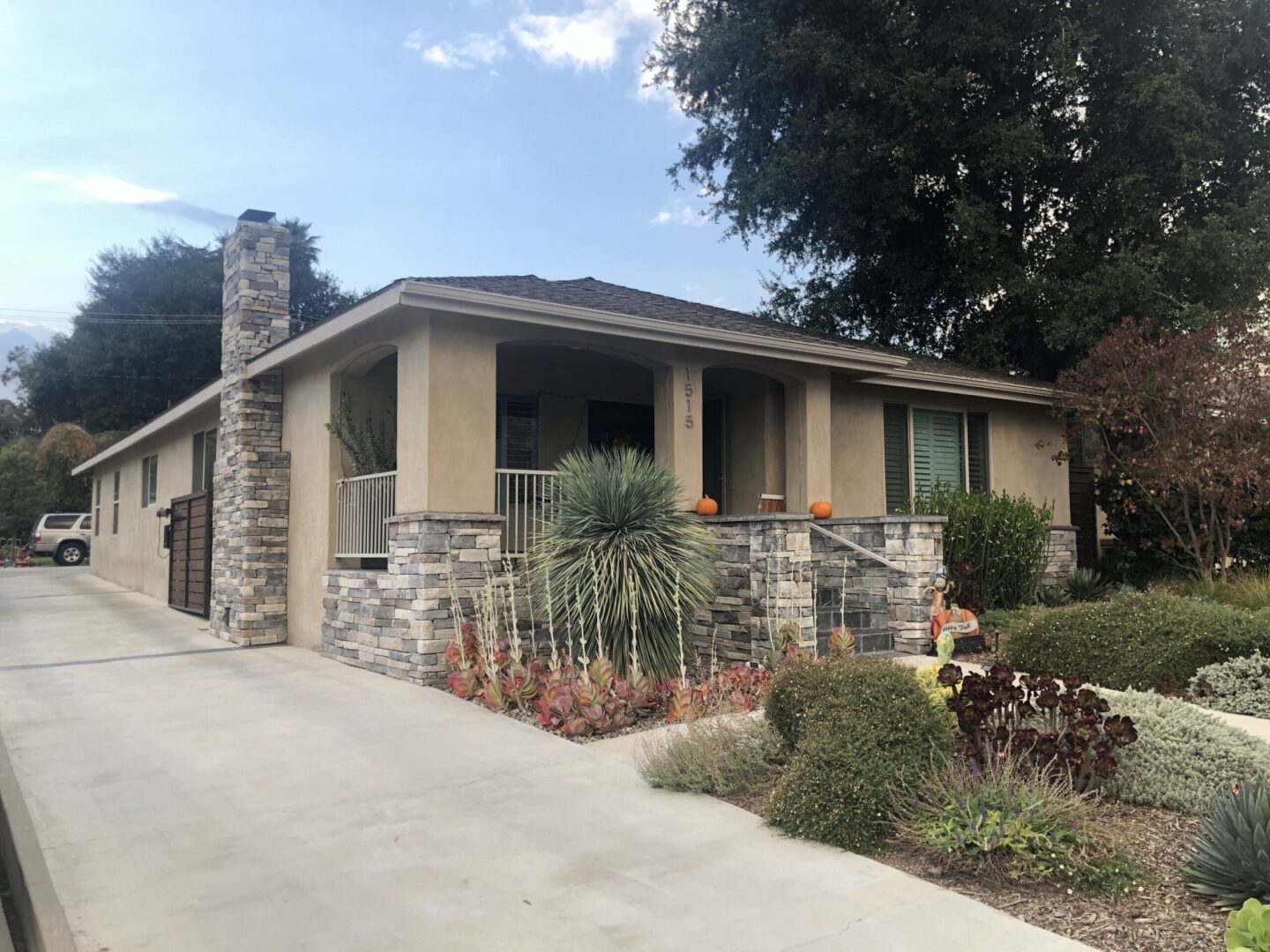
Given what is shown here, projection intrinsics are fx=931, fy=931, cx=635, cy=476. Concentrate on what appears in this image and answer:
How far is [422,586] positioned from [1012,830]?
562cm

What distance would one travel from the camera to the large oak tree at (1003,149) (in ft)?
51.6

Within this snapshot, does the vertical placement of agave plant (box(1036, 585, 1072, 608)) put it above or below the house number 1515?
below

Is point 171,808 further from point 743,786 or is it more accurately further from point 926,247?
point 926,247

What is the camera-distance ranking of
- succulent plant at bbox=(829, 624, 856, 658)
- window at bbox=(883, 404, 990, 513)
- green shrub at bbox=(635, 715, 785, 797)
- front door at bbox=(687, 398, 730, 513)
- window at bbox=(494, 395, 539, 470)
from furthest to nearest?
window at bbox=(883, 404, 990, 513) < front door at bbox=(687, 398, 730, 513) < window at bbox=(494, 395, 539, 470) < succulent plant at bbox=(829, 624, 856, 658) < green shrub at bbox=(635, 715, 785, 797)

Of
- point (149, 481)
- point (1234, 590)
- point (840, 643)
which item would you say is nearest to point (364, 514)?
point (840, 643)

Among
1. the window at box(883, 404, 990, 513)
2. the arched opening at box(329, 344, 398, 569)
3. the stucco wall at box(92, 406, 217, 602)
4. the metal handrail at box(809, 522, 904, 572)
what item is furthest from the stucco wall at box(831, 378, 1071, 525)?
the stucco wall at box(92, 406, 217, 602)

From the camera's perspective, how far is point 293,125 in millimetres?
13523

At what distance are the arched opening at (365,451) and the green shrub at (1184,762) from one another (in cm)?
698

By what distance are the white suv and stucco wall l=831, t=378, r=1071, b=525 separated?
2602 cm

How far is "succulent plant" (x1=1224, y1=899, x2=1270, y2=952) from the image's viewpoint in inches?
103

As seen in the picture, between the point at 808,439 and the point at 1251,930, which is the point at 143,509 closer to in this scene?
the point at 808,439

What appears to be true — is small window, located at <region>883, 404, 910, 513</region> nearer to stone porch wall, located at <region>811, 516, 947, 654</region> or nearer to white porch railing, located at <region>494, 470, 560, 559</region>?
stone porch wall, located at <region>811, 516, 947, 654</region>

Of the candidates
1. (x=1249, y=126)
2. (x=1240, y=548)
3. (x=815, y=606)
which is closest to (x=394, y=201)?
(x=815, y=606)

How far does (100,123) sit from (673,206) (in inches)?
524
